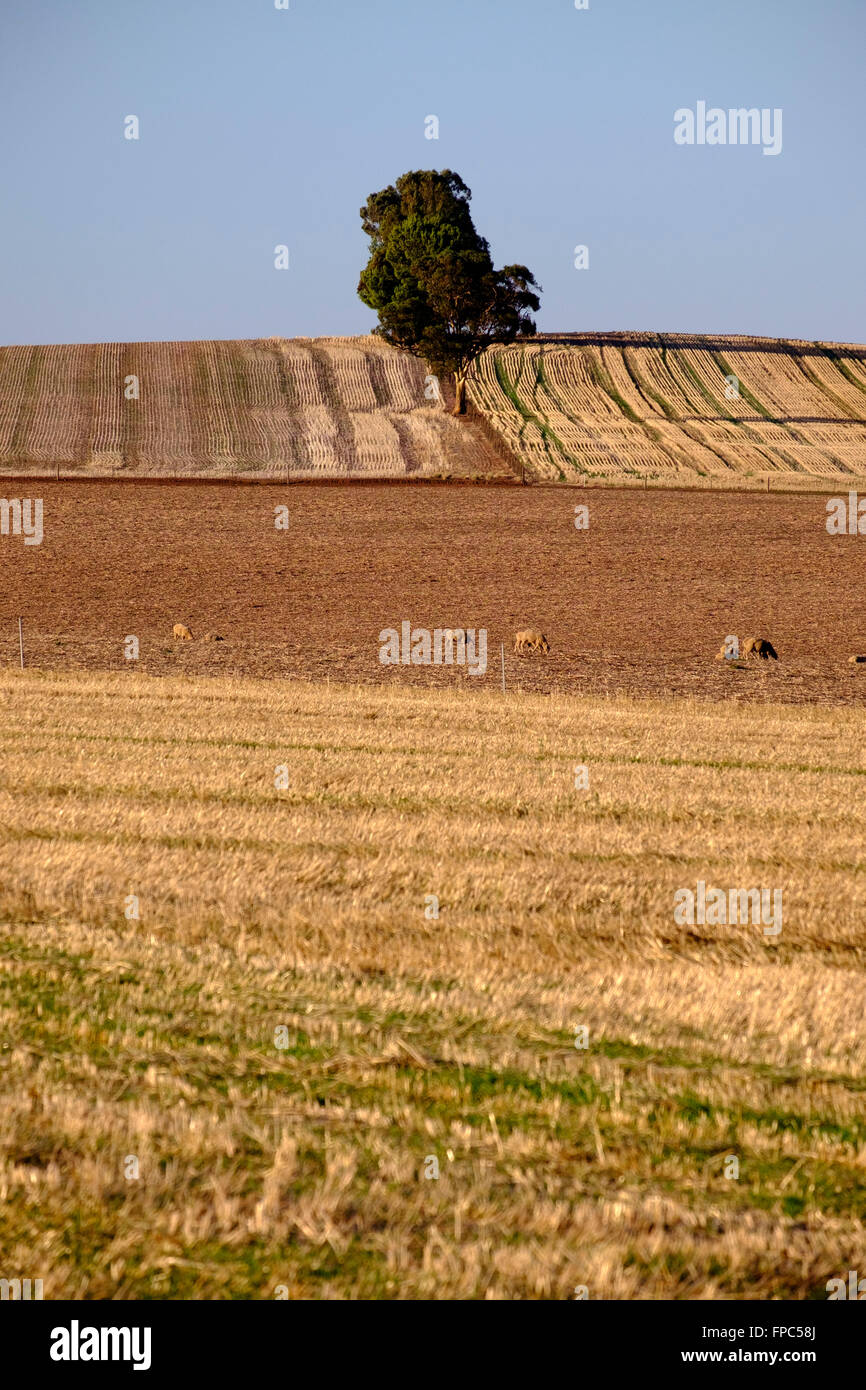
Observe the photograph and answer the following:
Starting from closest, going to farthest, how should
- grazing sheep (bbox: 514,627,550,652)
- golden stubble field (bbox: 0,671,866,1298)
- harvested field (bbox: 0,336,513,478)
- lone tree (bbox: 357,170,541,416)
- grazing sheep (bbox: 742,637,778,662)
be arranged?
1. golden stubble field (bbox: 0,671,866,1298)
2. grazing sheep (bbox: 742,637,778,662)
3. grazing sheep (bbox: 514,627,550,652)
4. harvested field (bbox: 0,336,513,478)
5. lone tree (bbox: 357,170,541,416)

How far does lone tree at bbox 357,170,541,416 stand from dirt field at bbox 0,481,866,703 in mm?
25719

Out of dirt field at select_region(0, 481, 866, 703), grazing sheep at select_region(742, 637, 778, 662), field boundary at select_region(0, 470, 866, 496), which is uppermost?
field boundary at select_region(0, 470, 866, 496)

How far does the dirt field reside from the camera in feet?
92.8

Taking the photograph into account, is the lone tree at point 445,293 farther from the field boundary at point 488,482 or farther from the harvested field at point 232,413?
the field boundary at point 488,482

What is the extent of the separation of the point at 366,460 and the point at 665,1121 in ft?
222

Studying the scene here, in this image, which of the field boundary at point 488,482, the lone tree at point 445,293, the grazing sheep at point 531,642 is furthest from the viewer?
the lone tree at point 445,293

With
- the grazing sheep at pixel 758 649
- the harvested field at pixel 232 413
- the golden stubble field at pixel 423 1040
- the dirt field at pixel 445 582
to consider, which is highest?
the harvested field at pixel 232 413

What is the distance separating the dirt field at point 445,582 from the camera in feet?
92.8

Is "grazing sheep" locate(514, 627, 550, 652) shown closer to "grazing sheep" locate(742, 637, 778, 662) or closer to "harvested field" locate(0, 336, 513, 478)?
"grazing sheep" locate(742, 637, 778, 662)

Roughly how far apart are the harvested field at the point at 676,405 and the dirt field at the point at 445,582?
12453 millimetres

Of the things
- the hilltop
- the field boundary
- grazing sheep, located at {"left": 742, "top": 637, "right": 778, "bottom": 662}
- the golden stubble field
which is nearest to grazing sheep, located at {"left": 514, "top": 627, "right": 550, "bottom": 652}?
grazing sheep, located at {"left": 742, "top": 637, "right": 778, "bottom": 662}

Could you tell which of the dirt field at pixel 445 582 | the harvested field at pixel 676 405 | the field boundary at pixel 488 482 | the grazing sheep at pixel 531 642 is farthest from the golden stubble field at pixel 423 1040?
the harvested field at pixel 676 405

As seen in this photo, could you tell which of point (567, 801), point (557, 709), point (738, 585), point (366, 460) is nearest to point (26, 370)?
point (366, 460)
